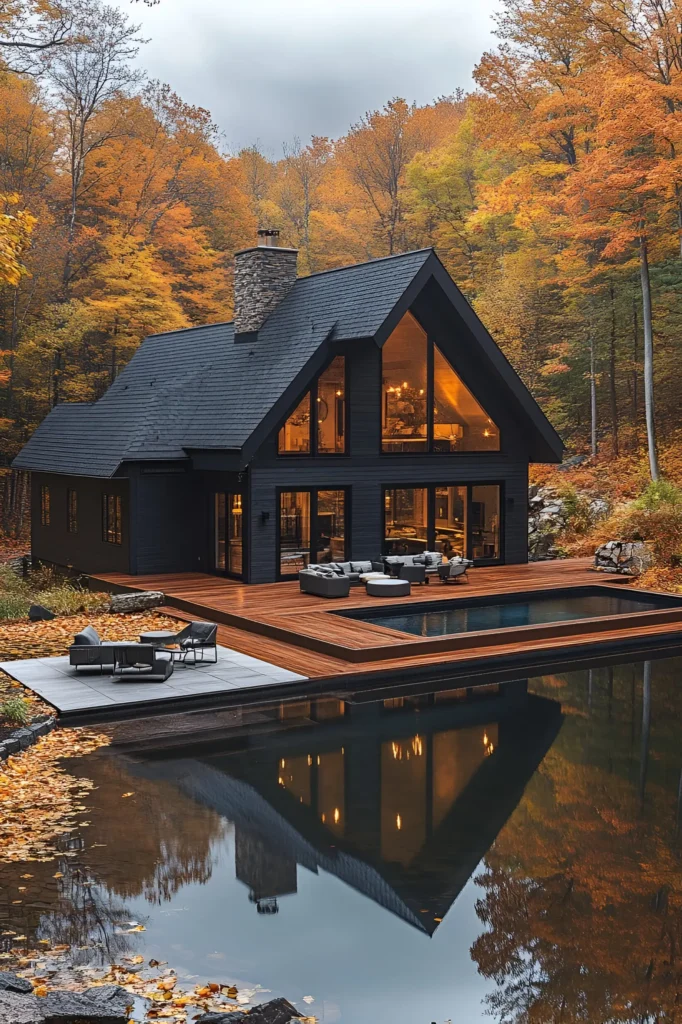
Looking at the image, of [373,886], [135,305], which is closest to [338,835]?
[373,886]

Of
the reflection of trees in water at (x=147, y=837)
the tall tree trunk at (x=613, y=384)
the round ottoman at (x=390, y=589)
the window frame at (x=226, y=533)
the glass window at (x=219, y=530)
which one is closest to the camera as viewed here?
the reflection of trees in water at (x=147, y=837)

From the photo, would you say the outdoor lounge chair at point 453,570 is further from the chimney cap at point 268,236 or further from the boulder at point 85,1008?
the boulder at point 85,1008

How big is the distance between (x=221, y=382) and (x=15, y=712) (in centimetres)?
1145

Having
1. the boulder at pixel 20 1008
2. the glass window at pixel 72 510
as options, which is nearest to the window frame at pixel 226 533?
the glass window at pixel 72 510

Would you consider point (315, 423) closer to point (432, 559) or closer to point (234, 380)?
point (234, 380)

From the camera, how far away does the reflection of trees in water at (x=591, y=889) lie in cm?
512

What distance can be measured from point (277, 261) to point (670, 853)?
54.1ft

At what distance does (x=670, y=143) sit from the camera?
21594 mm

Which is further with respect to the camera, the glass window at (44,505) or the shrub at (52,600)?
the glass window at (44,505)

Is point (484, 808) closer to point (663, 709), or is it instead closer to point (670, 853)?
point (670, 853)

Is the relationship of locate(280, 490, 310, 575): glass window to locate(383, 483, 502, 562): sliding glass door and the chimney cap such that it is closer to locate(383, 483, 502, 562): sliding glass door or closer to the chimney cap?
locate(383, 483, 502, 562): sliding glass door

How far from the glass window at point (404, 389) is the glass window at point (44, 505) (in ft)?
27.6

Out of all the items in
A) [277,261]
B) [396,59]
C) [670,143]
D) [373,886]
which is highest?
[396,59]

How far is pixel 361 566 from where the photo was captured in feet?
59.0
